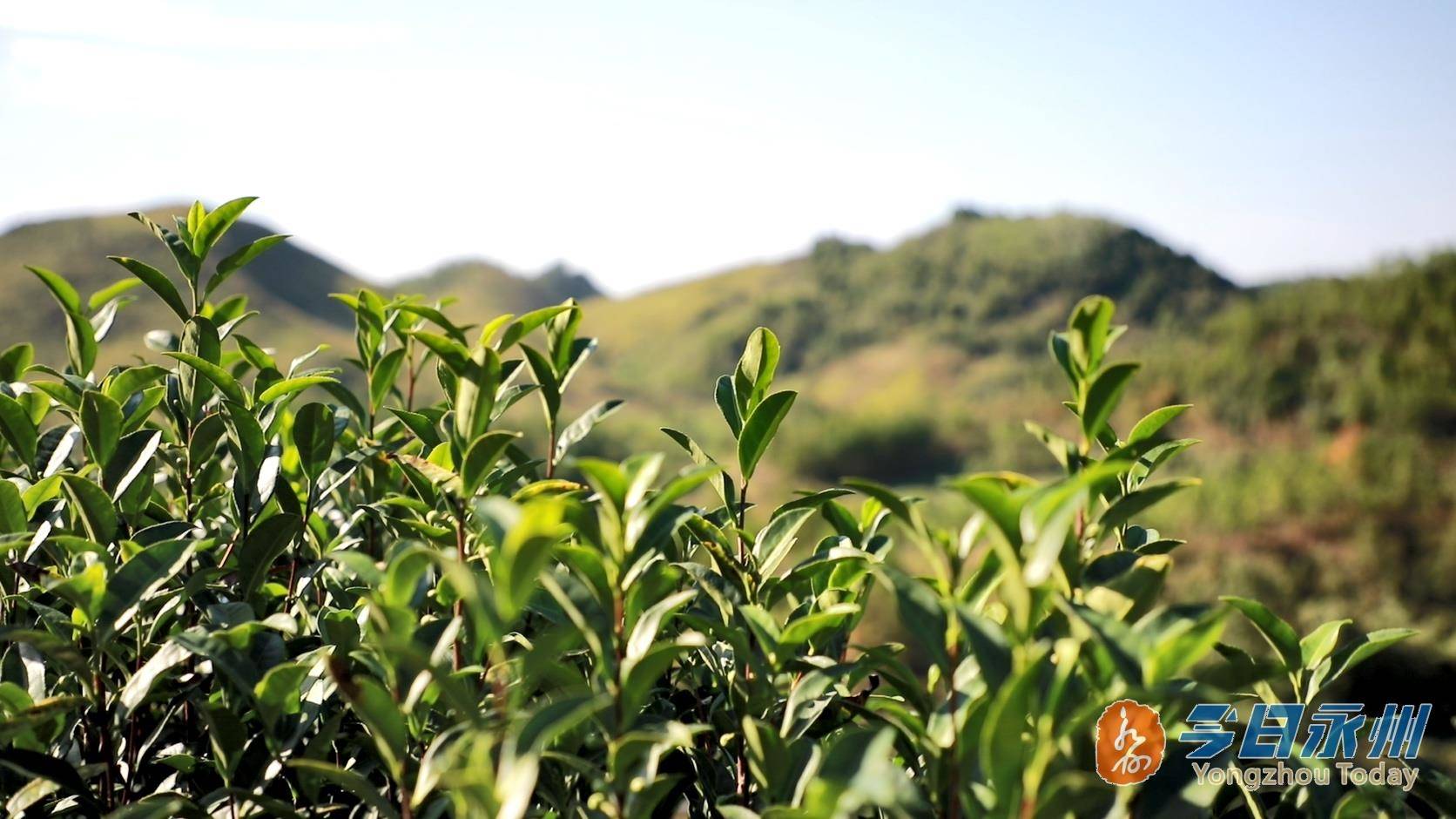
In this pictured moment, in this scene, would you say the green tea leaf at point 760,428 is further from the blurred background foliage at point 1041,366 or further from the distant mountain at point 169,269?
the distant mountain at point 169,269

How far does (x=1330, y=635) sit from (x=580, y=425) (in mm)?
883

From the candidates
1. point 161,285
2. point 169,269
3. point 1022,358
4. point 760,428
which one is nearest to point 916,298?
point 1022,358

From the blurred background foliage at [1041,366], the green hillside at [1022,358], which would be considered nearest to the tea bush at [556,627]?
the blurred background foliage at [1041,366]

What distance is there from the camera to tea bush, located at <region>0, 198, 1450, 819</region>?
80cm

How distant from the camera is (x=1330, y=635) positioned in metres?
1.11

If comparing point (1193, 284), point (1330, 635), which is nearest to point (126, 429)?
point (1330, 635)

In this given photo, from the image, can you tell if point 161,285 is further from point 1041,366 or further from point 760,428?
point 1041,366

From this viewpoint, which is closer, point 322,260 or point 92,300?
point 92,300

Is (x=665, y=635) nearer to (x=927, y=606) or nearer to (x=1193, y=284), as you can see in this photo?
(x=927, y=606)

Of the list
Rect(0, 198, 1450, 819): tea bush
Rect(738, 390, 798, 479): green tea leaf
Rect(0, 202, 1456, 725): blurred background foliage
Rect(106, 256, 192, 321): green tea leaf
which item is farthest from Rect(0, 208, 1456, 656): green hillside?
Rect(738, 390, 798, 479): green tea leaf

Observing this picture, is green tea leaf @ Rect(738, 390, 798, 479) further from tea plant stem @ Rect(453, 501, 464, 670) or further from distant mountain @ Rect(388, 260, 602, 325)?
distant mountain @ Rect(388, 260, 602, 325)

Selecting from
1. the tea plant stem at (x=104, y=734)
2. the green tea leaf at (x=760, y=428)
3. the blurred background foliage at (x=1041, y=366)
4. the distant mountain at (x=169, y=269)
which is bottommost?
the blurred background foliage at (x=1041, y=366)

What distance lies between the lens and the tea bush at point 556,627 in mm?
799

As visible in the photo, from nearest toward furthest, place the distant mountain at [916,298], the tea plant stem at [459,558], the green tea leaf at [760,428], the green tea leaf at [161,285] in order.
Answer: the tea plant stem at [459,558] < the green tea leaf at [760,428] < the green tea leaf at [161,285] < the distant mountain at [916,298]
